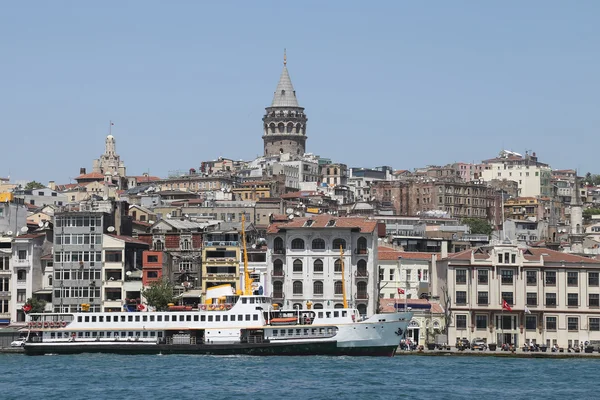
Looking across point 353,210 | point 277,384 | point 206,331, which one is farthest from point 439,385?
point 353,210

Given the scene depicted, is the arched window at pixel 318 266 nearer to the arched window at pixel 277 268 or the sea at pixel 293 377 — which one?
the arched window at pixel 277 268

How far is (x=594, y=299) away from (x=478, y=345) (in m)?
9.49

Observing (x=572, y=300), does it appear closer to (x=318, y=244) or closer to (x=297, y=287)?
(x=318, y=244)

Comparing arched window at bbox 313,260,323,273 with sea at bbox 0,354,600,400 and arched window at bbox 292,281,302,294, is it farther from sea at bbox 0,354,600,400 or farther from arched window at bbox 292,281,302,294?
sea at bbox 0,354,600,400

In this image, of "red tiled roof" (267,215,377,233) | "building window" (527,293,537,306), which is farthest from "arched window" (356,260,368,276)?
"building window" (527,293,537,306)

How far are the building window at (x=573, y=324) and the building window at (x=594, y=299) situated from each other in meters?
1.61

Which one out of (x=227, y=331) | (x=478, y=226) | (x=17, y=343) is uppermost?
(x=478, y=226)

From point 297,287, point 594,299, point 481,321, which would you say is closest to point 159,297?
point 297,287

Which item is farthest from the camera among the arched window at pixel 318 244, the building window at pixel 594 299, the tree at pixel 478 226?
the tree at pixel 478 226

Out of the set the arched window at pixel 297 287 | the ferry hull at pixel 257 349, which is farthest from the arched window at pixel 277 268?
the ferry hull at pixel 257 349

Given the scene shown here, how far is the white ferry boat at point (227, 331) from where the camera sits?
85.2 metres

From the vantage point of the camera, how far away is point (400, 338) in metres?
86.1

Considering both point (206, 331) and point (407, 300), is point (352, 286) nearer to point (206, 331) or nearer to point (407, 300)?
point (407, 300)

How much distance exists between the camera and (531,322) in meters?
95.0
